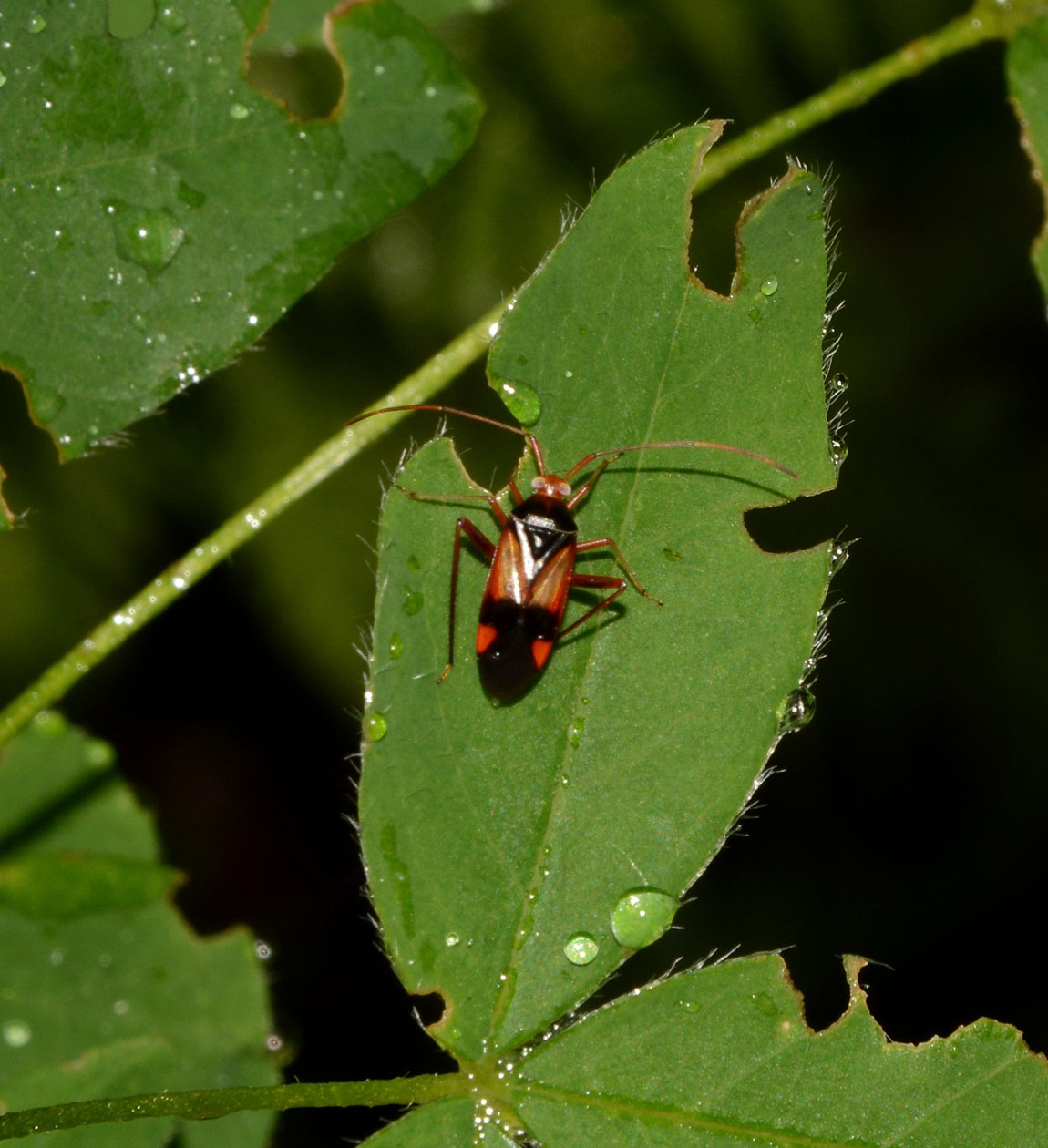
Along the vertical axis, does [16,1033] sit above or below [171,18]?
below

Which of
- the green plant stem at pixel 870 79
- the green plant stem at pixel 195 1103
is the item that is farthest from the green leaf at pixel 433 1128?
the green plant stem at pixel 870 79

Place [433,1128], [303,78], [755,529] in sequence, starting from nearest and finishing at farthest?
[433,1128] → [303,78] → [755,529]

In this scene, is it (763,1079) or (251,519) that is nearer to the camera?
(763,1079)

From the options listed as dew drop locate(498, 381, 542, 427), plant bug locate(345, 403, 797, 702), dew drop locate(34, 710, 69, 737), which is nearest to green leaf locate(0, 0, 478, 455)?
plant bug locate(345, 403, 797, 702)

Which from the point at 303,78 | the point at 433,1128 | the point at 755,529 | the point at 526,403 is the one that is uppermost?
the point at 303,78

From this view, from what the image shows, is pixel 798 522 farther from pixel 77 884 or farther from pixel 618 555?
pixel 77 884

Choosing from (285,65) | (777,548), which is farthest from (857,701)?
(285,65)

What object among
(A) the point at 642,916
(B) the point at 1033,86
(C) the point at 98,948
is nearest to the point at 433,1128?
(A) the point at 642,916

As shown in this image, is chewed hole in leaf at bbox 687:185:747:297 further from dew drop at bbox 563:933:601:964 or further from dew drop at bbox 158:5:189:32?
dew drop at bbox 563:933:601:964
